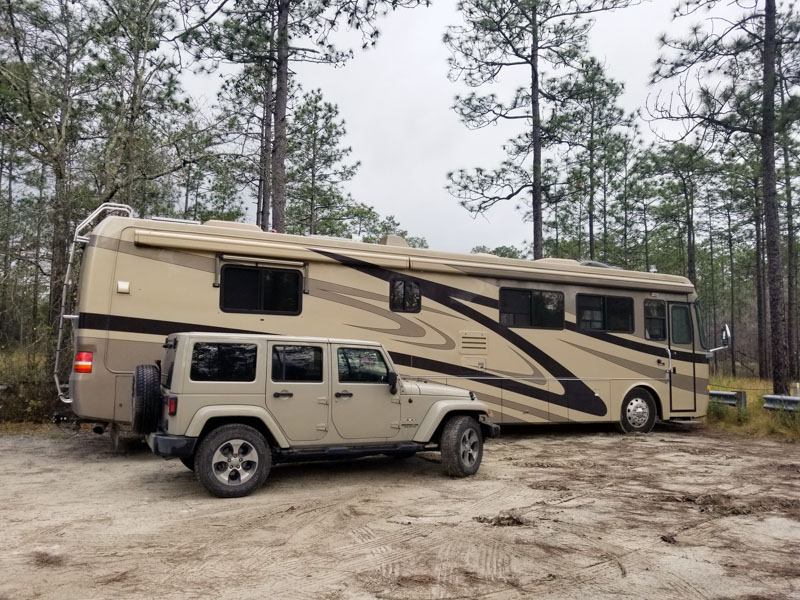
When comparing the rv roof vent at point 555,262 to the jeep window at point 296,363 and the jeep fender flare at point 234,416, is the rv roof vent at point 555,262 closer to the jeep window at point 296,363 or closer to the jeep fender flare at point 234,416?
the jeep window at point 296,363

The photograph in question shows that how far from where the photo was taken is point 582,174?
21.2 meters

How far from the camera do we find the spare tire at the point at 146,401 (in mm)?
6766

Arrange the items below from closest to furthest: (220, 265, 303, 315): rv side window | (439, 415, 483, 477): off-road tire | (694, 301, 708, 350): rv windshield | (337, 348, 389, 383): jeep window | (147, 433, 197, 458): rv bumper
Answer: (147, 433, 197, 458): rv bumper
(337, 348, 389, 383): jeep window
(439, 415, 483, 477): off-road tire
(220, 265, 303, 315): rv side window
(694, 301, 708, 350): rv windshield

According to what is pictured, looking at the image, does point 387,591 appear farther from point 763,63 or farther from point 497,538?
point 763,63

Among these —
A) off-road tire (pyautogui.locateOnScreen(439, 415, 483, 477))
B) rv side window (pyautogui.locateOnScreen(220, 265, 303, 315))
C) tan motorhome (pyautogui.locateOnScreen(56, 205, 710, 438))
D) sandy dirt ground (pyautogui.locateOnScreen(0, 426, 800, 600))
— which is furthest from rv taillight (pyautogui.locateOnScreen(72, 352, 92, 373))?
off-road tire (pyautogui.locateOnScreen(439, 415, 483, 477))

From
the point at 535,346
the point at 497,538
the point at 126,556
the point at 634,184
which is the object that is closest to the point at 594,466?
the point at 535,346

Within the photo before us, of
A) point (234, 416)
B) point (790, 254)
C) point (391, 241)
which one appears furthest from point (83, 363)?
point (790, 254)

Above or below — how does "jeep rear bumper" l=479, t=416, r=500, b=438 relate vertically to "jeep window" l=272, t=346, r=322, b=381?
below

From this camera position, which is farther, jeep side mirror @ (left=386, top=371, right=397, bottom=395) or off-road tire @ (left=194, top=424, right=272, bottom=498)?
jeep side mirror @ (left=386, top=371, right=397, bottom=395)

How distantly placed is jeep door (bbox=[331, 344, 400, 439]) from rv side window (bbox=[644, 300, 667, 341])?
717 cm

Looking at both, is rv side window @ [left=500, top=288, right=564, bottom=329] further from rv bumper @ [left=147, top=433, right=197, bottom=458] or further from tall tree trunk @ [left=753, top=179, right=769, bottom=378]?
tall tree trunk @ [left=753, top=179, right=769, bottom=378]

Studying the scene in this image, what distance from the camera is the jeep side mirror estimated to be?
7.40 metres

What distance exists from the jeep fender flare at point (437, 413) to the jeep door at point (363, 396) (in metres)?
0.34

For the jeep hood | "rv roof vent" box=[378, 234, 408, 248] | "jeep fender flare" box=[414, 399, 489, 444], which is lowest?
"jeep fender flare" box=[414, 399, 489, 444]
